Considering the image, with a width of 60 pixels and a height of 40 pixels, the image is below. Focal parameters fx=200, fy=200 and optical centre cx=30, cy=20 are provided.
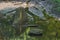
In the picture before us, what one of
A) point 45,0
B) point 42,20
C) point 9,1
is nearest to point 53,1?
point 45,0

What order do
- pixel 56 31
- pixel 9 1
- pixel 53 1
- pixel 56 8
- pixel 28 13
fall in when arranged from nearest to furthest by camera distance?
pixel 56 31 < pixel 28 13 < pixel 56 8 < pixel 53 1 < pixel 9 1

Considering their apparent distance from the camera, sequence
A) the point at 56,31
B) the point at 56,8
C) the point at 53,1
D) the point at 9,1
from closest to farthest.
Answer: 1. the point at 56,31
2. the point at 56,8
3. the point at 53,1
4. the point at 9,1

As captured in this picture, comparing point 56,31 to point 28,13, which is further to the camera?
point 28,13

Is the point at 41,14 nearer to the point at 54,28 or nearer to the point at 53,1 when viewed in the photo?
the point at 54,28

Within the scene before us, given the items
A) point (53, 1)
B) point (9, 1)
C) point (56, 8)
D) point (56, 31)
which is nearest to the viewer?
point (56, 31)

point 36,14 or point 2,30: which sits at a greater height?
point 36,14

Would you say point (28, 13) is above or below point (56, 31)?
above

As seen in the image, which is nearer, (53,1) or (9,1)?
(53,1)

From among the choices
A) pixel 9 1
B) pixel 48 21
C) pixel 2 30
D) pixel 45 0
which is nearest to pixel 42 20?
pixel 48 21

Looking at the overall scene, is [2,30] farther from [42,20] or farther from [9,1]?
[9,1]
